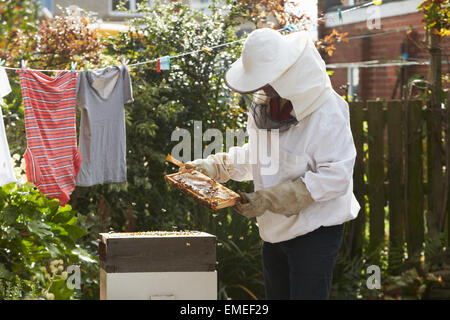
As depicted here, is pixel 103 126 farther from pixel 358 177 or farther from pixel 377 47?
pixel 377 47

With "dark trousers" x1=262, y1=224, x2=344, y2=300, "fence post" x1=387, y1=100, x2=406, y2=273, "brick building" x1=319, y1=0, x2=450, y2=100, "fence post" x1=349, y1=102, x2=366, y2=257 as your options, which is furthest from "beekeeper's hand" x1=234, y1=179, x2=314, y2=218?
"brick building" x1=319, y1=0, x2=450, y2=100

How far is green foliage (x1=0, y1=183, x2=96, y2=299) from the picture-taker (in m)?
3.41

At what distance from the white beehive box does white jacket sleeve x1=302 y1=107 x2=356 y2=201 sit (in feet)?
1.71

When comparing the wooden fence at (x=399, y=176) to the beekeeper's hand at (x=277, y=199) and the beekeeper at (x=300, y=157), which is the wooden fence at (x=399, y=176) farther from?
the beekeeper's hand at (x=277, y=199)

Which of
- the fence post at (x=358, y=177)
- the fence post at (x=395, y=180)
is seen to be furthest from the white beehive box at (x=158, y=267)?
the fence post at (x=395, y=180)

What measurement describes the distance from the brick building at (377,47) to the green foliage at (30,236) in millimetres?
6170

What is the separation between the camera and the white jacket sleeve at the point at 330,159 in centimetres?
266

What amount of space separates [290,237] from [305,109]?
0.55 metres

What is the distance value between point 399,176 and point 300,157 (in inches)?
108

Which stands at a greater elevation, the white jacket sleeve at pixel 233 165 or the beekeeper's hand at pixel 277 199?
the white jacket sleeve at pixel 233 165

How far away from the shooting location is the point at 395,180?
17.3ft

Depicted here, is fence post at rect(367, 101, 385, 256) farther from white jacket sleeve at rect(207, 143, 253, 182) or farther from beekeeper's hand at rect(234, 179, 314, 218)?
beekeeper's hand at rect(234, 179, 314, 218)
